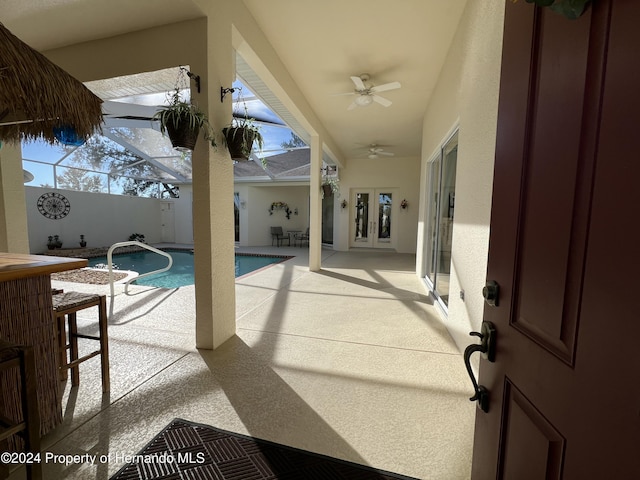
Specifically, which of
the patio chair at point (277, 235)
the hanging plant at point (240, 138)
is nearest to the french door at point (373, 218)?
the patio chair at point (277, 235)

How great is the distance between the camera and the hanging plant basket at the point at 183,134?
2.03 meters

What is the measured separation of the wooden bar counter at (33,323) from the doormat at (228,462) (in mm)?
597

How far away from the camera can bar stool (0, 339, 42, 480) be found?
1073mm

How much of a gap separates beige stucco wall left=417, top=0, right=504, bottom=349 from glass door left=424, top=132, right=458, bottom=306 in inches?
22.7

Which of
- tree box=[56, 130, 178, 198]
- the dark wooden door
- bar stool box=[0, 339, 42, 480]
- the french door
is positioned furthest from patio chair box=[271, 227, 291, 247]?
the dark wooden door

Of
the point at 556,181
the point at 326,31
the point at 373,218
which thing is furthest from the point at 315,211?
the point at 556,181

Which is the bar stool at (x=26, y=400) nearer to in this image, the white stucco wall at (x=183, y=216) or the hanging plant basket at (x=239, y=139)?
the hanging plant basket at (x=239, y=139)

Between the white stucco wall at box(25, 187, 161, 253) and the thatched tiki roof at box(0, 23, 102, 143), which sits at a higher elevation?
the thatched tiki roof at box(0, 23, 102, 143)

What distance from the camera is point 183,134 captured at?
204 cm

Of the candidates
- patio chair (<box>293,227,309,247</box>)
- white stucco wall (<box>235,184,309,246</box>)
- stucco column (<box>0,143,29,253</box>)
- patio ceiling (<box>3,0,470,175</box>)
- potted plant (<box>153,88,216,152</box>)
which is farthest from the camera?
patio chair (<box>293,227,309,247</box>)

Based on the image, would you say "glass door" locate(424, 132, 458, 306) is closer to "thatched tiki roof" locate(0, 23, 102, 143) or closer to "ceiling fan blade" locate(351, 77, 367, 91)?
"ceiling fan blade" locate(351, 77, 367, 91)

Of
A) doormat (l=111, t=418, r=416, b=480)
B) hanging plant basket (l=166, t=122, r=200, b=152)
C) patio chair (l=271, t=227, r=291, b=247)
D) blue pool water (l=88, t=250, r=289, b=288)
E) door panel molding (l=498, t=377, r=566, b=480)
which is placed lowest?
blue pool water (l=88, t=250, r=289, b=288)

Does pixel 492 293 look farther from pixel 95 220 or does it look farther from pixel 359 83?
pixel 95 220

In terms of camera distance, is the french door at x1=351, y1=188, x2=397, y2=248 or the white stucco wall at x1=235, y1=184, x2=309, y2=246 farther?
the white stucco wall at x1=235, y1=184, x2=309, y2=246
